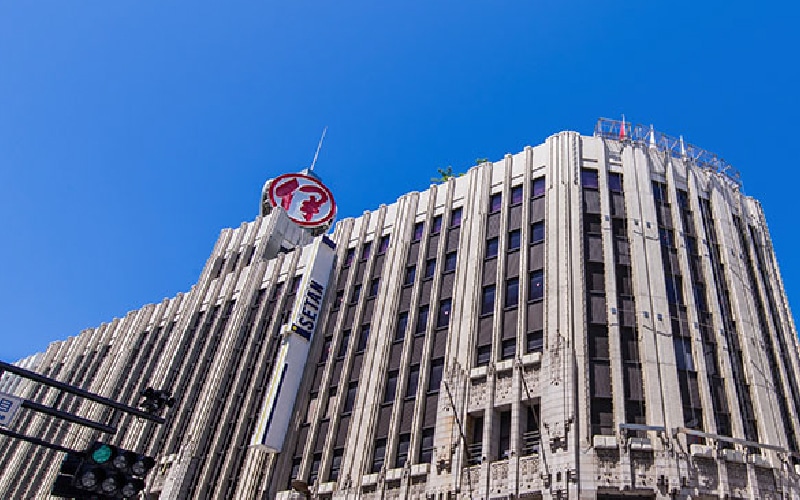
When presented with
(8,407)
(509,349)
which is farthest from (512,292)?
(8,407)

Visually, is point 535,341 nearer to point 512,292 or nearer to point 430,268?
point 512,292

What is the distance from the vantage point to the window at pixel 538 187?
44.7 meters

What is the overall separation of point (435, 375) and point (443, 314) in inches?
178

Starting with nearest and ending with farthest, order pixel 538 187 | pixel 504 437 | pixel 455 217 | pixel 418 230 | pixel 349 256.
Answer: pixel 504 437 → pixel 538 187 → pixel 455 217 → pixel 418 230 → pixel 349 256

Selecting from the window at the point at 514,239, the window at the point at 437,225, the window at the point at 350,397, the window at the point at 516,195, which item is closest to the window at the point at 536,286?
the window at the point at 514,239

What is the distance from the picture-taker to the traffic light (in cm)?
2250

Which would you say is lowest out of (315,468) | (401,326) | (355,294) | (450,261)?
(315,468)

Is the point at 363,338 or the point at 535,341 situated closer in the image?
the point at 535,341

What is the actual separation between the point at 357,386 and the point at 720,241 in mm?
24866

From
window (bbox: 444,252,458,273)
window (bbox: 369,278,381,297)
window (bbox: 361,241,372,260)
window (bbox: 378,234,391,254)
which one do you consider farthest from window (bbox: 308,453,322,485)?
window (bbox: 378,234,391,254)

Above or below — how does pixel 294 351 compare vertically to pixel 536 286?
below

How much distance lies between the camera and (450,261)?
152 ft

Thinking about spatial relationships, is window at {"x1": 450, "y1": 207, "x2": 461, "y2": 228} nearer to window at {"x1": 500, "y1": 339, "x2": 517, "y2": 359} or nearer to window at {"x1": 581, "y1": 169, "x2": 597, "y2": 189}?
window at {"x1": 581, "y1": 169, "x2": 597, "y2": 189}

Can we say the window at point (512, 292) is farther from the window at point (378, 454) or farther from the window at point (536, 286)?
the window at point (378, 454)
